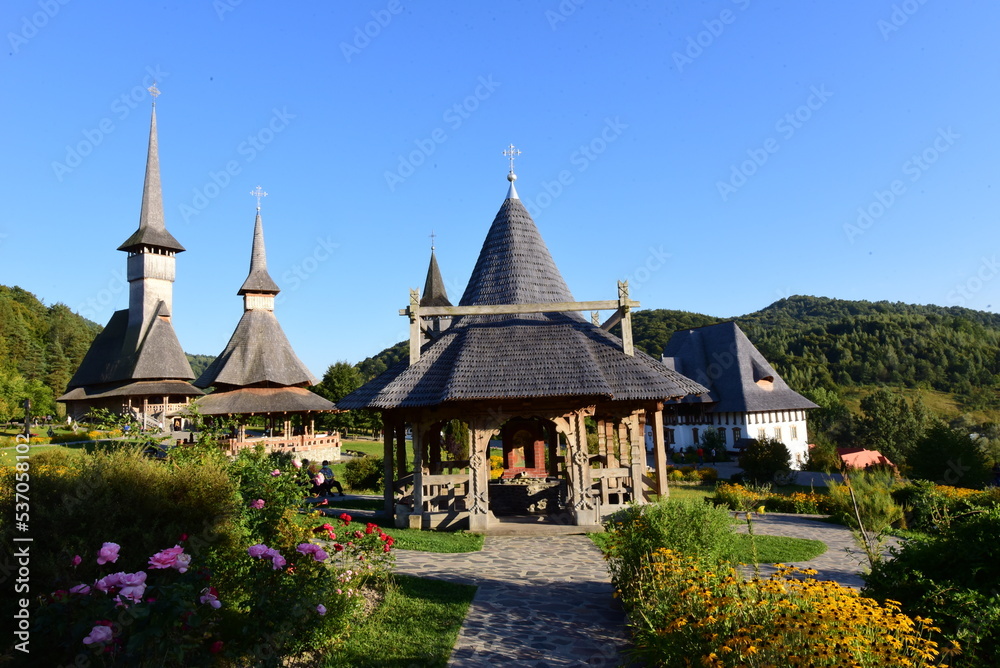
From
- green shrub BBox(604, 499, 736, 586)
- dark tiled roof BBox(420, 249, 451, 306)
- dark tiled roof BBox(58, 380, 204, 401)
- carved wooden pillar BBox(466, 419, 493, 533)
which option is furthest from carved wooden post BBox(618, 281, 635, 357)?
dark tiled roof BBox(58, 380, 204, 401)

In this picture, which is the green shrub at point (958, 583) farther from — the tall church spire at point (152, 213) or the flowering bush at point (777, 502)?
the tall church spire at point (152, 213)

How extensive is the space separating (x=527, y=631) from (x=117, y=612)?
3.69 meters

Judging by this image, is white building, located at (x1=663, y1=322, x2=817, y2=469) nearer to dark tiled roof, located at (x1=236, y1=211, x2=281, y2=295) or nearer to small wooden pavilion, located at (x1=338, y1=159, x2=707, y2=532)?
small wooden pavilion, located at (x1=338, y1=159, x2=707, y2=532)

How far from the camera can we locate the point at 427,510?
1191cm

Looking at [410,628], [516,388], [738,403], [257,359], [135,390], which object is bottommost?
[410,628]

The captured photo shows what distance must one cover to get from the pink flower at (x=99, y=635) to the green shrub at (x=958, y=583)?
209 inches

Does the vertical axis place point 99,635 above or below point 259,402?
below

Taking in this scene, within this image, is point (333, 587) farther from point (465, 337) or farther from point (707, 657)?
point (465, 337)

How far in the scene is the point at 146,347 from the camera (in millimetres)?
34344

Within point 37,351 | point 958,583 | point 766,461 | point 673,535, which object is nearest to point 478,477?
point 673,535

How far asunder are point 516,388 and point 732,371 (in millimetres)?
31948

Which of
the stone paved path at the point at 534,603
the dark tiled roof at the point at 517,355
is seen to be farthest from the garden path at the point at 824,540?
the dark tiled roof at the point at 517,355

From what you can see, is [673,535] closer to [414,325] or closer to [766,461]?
[414,325]

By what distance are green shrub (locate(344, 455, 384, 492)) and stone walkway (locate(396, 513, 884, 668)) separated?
8.81 metres
